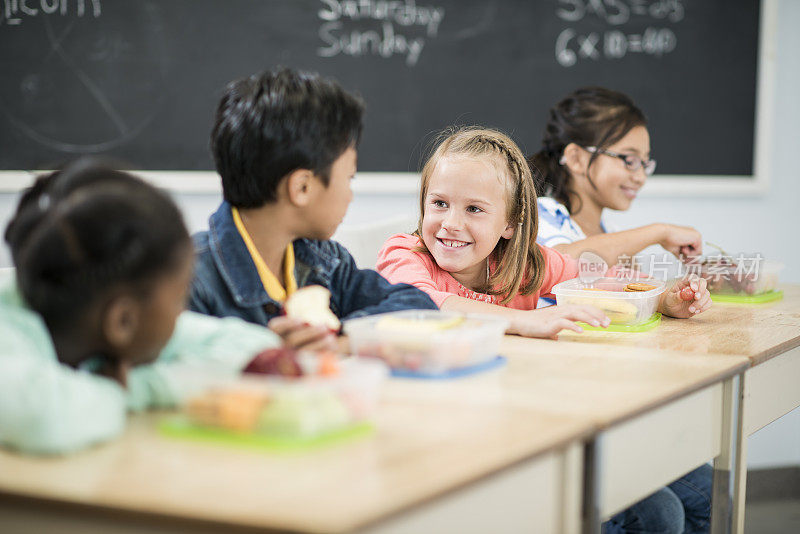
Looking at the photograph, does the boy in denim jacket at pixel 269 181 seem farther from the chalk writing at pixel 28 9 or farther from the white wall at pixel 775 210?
the white wall at pixel 775 210

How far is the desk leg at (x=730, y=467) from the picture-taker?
120 cm

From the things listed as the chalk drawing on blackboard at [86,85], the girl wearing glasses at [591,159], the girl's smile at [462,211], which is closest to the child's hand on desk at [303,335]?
the girl's smile at [462,211]

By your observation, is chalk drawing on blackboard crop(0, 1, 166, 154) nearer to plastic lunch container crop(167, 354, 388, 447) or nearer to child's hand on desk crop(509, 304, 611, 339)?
child's hand on desk crop(509, 304, 611, 339)

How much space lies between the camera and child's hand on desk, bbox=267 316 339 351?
103 cm

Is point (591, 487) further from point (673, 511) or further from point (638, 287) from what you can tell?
point (673, 511)

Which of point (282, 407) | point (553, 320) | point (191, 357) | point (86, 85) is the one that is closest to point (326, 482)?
point (282, 407)

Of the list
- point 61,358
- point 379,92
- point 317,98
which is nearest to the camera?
point 61,358

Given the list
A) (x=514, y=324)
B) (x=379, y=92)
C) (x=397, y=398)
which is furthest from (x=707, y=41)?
(x=397, y=398)

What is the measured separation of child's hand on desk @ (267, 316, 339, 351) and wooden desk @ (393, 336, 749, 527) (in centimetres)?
11

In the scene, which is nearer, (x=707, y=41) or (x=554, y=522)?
(x=554, y=522)

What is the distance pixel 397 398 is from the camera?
3.05 feet

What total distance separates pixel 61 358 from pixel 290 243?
0.57 meters

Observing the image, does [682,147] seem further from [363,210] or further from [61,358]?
[61,358]

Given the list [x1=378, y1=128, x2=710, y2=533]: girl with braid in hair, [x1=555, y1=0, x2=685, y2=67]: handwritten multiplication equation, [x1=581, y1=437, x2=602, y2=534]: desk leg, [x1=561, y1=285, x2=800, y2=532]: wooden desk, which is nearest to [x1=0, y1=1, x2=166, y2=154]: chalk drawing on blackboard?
[x1=378, y1=128, x2=710, y2=533]: girl with braid in hair
